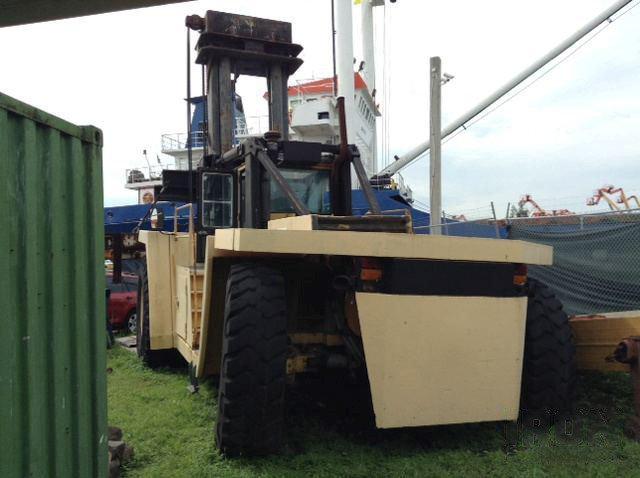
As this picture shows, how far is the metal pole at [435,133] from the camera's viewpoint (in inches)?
329

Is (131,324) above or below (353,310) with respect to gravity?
below

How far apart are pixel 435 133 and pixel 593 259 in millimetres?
2865

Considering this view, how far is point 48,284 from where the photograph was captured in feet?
8.47

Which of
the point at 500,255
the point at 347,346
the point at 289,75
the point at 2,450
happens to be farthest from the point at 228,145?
the point at 2,450

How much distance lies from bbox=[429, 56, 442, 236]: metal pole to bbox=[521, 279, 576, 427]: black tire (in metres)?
4.07

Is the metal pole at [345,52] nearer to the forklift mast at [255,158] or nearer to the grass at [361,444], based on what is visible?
the forklift mast at [255,158]

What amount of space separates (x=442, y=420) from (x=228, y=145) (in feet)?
12.2

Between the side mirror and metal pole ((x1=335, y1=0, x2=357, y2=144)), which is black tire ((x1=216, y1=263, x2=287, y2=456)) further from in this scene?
metal pole ((x1=335, y1=0, x2=357, y2=144))

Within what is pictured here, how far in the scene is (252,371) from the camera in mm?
3641

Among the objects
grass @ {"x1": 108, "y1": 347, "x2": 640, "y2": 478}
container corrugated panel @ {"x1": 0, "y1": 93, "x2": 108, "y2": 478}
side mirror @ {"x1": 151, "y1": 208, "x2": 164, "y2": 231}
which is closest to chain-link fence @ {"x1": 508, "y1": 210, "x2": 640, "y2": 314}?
grass @ {"x1": 108, "y1": 347, "x2": 640, "y2": 478}

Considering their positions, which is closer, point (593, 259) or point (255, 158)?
point (255, 158)

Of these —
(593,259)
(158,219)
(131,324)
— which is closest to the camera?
(158,219)

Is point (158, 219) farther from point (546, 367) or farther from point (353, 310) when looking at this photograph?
point (546, 367)

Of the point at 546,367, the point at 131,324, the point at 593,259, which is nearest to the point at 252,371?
the point at 546,367
